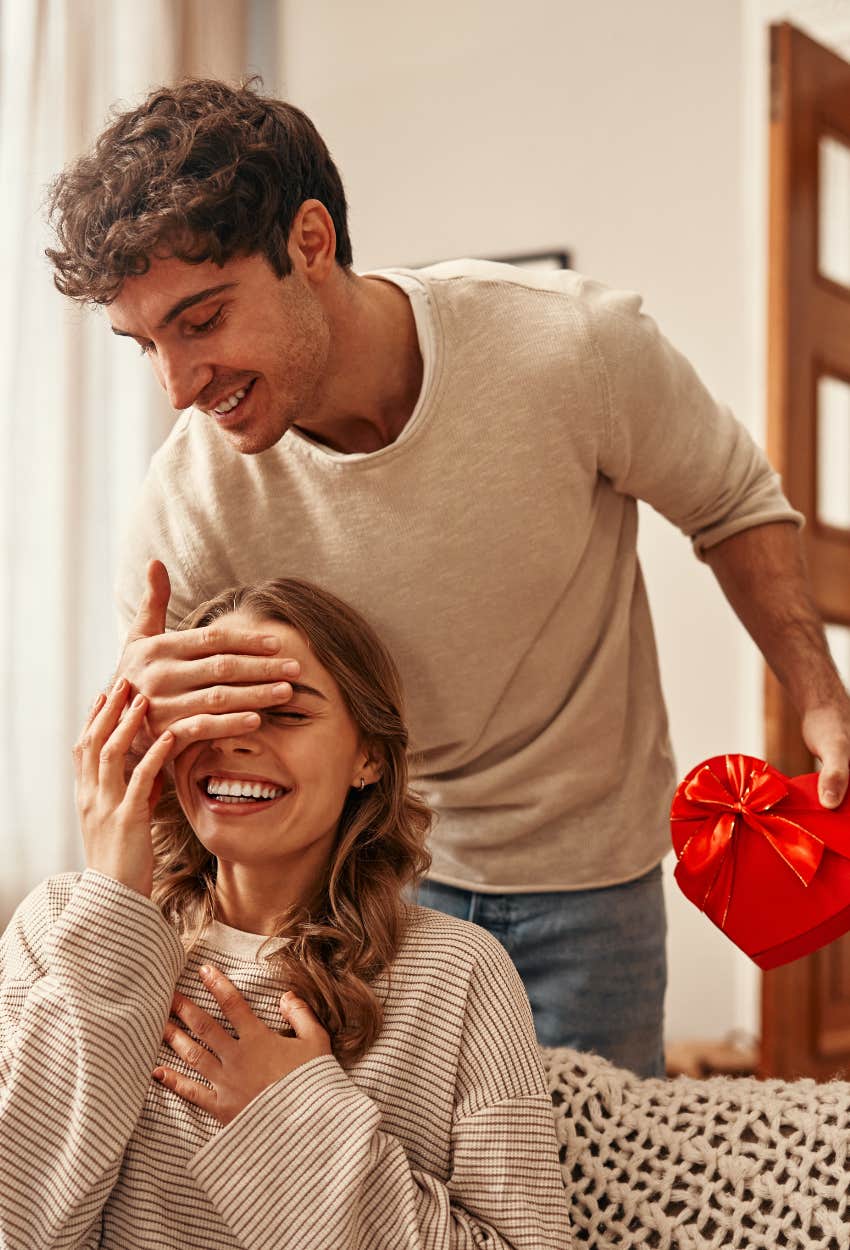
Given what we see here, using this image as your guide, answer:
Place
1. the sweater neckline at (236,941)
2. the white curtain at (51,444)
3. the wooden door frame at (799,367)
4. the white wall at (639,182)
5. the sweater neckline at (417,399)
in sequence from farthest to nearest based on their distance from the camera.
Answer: the white wall at (639,182) → the wooden door frame at (799,367) → the white curtain at (51,444) → the sweater neckline at (417,399) → the sweater neckline at (236,941)

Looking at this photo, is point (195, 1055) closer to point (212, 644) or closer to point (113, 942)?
point (113, 942)

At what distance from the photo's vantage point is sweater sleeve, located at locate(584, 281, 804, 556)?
151 cm

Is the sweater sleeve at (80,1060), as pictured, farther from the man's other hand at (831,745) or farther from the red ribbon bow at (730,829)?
the man's other hand at (831,745)

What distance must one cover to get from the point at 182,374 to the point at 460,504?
35 cm

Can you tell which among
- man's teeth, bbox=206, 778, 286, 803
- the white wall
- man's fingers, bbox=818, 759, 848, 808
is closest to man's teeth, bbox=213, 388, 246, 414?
man's teeth, bbox=206, 778, 286, 803

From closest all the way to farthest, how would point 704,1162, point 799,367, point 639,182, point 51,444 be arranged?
point 704,1162
point 51,444
point 799,367
point 639,182

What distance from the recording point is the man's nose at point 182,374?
4.24 feet

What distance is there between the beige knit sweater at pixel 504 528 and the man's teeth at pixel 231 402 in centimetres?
15

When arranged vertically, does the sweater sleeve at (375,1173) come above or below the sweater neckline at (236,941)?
below

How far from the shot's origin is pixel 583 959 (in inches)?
62.7

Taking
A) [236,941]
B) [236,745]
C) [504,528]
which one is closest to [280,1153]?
[236,941]

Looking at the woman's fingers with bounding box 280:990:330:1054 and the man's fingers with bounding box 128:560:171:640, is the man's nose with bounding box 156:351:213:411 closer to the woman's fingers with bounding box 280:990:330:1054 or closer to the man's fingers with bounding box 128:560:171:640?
the man's fingers with bounding box 128:560:171:640

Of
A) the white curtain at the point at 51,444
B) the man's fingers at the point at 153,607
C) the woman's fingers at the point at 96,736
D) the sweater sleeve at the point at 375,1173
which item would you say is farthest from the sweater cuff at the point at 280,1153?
the white curtain at the point at 51,444

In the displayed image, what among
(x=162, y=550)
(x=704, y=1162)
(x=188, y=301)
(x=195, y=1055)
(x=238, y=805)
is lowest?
(x=704, y=1162)
